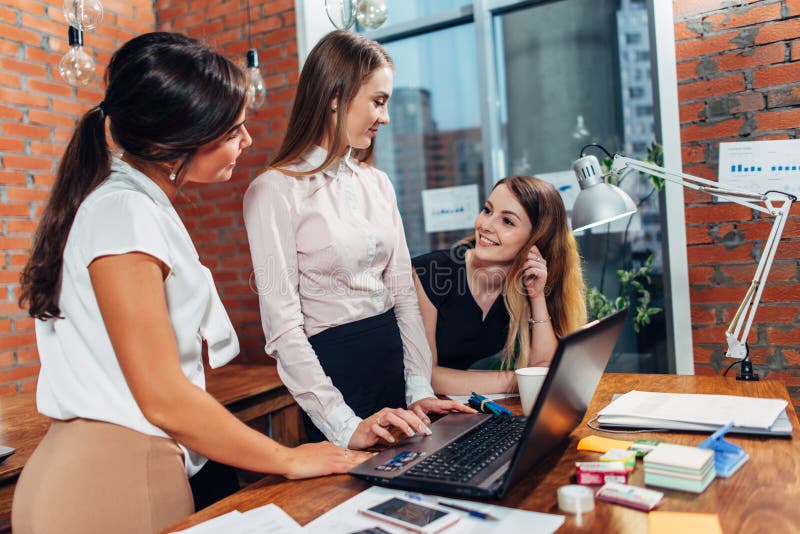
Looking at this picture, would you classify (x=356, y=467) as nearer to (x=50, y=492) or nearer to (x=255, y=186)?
(x=50, y=492)

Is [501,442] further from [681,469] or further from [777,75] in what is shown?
[777,75]

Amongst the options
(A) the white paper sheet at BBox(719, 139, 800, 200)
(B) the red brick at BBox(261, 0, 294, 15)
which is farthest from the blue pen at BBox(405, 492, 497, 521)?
(B) the red brick at BBox(261, 0, 294, 15)

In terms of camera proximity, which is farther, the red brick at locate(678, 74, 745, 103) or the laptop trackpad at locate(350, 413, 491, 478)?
the red brick at locate(678, 74, 745, 103)

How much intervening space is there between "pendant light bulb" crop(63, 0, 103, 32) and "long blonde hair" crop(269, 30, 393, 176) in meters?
1.03

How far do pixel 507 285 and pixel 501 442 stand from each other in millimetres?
897

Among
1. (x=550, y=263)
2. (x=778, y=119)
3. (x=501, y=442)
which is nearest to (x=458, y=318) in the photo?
(x=550, y=263)

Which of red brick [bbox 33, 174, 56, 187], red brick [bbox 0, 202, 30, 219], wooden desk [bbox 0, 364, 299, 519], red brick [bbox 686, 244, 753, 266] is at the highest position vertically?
red brick [bbox 33, 174, 56, 187]

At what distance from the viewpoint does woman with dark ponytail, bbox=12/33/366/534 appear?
87cm

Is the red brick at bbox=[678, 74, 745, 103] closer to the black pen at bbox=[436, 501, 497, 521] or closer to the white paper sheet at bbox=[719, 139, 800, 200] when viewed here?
the white paper sheet at bbox=[719, 139, 800, 200]

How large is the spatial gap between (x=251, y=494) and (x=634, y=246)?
2.21 meters

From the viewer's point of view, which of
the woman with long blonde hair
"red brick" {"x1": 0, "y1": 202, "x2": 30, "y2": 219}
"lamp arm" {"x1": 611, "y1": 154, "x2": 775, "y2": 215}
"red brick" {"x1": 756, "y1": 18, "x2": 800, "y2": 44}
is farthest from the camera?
"red brick" {"x1": 0, "y1": 202, "x2": 30, "y2": 219}

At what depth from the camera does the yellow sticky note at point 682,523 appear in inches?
29.1

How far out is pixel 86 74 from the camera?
7.65ft

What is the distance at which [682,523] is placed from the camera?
2.48ft
